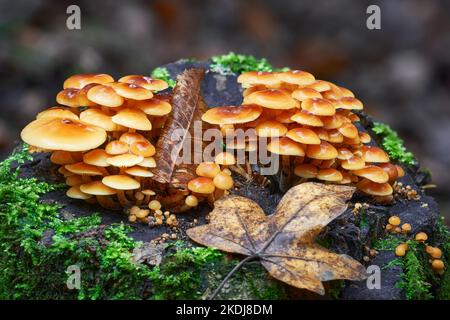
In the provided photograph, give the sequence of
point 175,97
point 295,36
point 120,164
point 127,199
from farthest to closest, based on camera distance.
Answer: point 295,36 < point 175,97 < point 127,199 < point 120,164

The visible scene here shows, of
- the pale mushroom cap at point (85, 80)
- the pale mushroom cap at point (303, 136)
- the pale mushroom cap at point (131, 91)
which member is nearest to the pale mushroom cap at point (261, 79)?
the pale mushroom cap at point (303, 136)

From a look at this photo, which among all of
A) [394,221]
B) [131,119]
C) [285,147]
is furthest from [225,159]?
[394,221]

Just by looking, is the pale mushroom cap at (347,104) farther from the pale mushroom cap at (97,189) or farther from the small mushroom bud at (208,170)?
the pale mushroom cap at (97,189)

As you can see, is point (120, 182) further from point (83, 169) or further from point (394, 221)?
point (394, 221)
